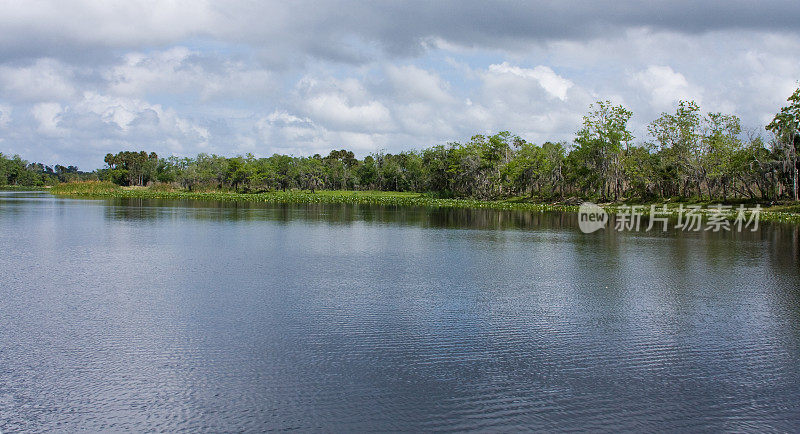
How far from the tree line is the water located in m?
38.8

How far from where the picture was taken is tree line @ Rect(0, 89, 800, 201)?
5388 centimetres

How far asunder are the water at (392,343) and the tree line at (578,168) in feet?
127

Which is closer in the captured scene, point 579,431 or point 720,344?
point 579,431

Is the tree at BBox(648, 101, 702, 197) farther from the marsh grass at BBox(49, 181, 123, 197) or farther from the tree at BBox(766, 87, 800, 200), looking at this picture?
the marsh grass at BBox(49, 181, 123, 197)

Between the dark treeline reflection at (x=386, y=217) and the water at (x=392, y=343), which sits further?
the dark treeline reflection at (x=386, y=217)

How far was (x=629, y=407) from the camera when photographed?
26.3ft

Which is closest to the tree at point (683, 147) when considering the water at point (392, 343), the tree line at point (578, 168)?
the tree line at point (578, 168)

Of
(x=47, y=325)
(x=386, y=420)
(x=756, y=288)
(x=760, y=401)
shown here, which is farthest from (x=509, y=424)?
(x=756, y=288)

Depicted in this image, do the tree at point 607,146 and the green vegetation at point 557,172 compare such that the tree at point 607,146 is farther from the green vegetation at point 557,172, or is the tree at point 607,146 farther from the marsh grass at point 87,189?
the marsh grass at point 87,189

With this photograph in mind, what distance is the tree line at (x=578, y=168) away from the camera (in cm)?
5388

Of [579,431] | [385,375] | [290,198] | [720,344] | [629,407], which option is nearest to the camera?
[579,431]

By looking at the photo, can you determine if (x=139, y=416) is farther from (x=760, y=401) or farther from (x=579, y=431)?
(x=760, y=401)

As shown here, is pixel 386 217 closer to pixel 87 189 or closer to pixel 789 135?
pixel 789 135

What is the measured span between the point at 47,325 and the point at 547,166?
66.9m
